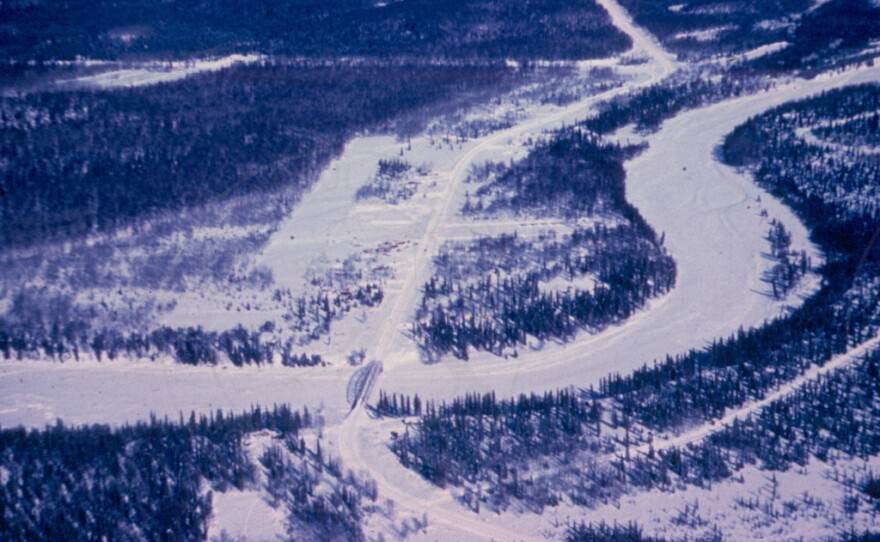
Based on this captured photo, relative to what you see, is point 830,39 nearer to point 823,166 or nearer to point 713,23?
point 713,23

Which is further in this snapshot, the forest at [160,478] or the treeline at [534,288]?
the treeline at [534,288]

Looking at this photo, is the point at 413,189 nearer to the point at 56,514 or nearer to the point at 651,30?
the point at 56,514

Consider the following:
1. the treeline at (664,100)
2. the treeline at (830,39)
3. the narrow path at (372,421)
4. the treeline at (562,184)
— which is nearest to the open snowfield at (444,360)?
the narrow path at (372,421)

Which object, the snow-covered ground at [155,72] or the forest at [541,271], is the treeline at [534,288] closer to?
the forest at [541,271]

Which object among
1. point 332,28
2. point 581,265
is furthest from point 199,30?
point 581,265

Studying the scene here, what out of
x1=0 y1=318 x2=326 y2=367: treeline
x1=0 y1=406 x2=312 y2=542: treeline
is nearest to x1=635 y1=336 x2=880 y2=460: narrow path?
x1=0 y1=406 x2=312 y2=542: treeline

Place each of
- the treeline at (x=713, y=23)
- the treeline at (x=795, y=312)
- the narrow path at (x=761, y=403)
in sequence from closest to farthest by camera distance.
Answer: the narrow path at (x=761, y=403) < the treeline at (x=795, y=312) < the treeline at (x=713, y=23)
